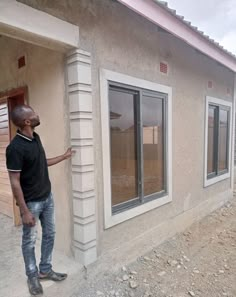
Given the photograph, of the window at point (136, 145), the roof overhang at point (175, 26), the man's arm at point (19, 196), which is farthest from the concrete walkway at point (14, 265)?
the roof overhang at point (175, 26)

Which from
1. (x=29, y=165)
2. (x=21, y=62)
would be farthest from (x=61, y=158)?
(x=21, y=62)

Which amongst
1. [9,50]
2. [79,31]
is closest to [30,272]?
[79,31]

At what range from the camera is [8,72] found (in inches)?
128

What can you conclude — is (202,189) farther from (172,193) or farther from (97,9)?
(97,9)

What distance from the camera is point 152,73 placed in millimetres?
3379

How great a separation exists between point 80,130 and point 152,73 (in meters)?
1.63

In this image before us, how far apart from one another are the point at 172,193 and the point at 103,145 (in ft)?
6.13

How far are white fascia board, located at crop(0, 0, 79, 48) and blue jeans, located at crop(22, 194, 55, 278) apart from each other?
4.87ft

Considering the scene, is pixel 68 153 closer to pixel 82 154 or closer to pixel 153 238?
pixel 82 154

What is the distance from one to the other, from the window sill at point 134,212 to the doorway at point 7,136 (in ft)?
5.15

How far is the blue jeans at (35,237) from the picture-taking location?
2002mm

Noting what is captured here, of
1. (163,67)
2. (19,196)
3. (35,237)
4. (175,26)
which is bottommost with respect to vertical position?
(35,237)

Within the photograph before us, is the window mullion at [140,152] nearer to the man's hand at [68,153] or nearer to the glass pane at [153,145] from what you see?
the glass pane at [153,145]

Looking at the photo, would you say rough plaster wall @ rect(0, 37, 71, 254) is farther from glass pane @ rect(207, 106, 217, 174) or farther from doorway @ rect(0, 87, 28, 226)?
glass pane @ rect(207, 106, 217, 174)
